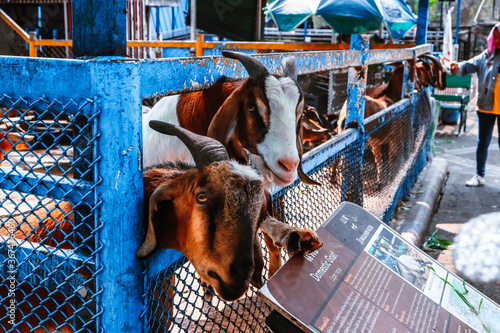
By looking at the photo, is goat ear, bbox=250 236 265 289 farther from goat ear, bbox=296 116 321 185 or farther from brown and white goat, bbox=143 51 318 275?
goat ear, bbox=296 116 321 185

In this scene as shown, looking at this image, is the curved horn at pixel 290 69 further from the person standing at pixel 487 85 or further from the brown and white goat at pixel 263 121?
the person standing at pixel 487 85

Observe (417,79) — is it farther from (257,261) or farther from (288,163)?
(257,261)

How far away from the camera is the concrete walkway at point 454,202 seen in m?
5.73

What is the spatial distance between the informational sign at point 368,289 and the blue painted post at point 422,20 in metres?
8.25

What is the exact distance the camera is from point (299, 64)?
2.86 meters

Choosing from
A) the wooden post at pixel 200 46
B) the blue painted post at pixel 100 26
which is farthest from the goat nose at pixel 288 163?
the wooden post at pixel 200 46

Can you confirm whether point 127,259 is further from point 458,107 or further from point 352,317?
point 458,107

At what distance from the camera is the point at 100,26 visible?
1.67 meters

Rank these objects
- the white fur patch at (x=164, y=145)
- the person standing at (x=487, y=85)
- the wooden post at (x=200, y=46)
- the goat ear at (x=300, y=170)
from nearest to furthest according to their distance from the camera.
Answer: the goat ear at (x=300, y=170) < the white fur patch at (x=164, y=145) < the person standing at (x=487, y=85) < the wooden post at (x=200, y=46)

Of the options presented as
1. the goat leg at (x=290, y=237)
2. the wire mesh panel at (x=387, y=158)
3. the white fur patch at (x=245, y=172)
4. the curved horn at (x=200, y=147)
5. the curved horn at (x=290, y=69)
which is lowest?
the wire mesh panel at (x=387, y=158)

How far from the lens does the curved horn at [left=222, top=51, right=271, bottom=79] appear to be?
226 centimetres

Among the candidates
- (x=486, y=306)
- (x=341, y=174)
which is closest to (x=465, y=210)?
(x=341, y=174)

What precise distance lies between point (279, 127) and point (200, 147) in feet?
2.65

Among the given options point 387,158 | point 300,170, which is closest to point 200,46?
point 387,158
